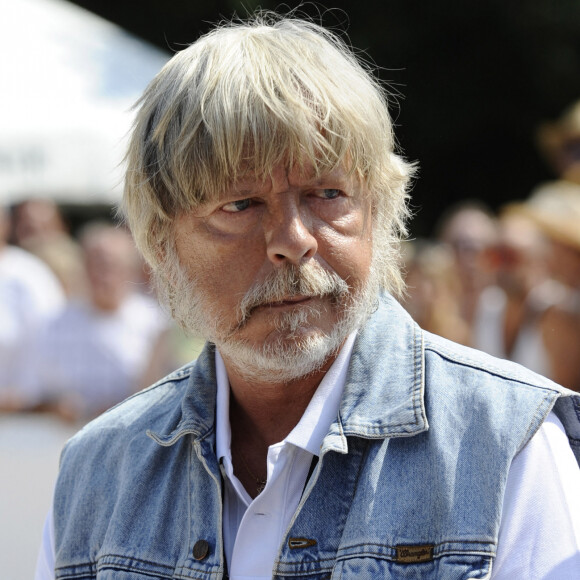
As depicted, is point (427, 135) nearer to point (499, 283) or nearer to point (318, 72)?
point (499, 283)

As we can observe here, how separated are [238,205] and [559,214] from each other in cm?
340

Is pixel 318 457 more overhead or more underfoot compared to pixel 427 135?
more underfoot

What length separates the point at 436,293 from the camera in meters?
6.17

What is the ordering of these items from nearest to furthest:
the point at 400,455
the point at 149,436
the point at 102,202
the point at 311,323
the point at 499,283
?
1. the point at 400,455
2. the point at 311,323
3. the point at 149,436
4. the point at 499,283
5. the point at 102,202

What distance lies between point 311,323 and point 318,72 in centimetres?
49

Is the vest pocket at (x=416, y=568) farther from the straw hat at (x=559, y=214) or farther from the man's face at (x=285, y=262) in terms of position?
the straw hat at (x=559, y=214)

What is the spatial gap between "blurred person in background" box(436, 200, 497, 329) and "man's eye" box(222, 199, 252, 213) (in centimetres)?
404

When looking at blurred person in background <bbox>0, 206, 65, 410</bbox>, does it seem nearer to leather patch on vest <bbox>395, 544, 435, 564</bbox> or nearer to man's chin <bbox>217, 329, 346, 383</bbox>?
man's chin <bbox>217, 329, 346, 383</bbox>

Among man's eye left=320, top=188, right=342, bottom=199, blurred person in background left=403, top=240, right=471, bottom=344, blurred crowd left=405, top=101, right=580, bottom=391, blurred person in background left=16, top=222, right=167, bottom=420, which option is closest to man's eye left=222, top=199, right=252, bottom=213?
man's eye left=320, top=188, right=342, bottom=199

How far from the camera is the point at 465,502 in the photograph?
170 cm

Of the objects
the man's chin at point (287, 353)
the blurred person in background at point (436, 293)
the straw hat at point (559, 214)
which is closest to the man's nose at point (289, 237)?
the man's chin at point (287, 353)

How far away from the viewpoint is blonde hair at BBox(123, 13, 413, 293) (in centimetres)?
188

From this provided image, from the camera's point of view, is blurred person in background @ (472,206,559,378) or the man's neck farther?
blurred person in background @ (472,206,559,378)

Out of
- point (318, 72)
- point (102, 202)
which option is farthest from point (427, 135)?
point (318, 72)
